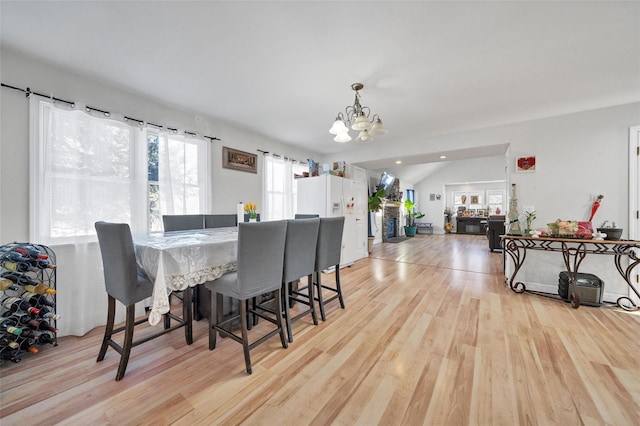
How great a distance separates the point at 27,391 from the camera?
1446 millimetres

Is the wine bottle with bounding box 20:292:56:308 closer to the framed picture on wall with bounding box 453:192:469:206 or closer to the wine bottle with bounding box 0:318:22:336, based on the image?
the wine bottle with bounding box 0:318:22:336

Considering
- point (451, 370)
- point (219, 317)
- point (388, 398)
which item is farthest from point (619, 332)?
point (219, 317)

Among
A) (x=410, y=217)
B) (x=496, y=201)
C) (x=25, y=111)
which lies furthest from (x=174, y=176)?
(x=496, y=201)

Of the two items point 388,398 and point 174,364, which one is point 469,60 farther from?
point 174,364

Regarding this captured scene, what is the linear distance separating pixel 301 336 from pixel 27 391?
5.80 ft

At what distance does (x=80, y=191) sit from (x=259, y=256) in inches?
77.4

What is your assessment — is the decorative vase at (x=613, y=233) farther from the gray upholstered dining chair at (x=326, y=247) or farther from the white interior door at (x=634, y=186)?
the gray upholstered dining chair at (x=326, y=247)

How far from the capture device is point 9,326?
1685 millimetres

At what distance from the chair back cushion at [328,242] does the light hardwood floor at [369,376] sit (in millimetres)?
582

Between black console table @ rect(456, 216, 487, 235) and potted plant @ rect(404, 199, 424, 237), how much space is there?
157 cm

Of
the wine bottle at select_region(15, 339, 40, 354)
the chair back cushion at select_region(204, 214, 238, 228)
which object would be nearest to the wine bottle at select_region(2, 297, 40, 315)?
the wine bottle at select_region(15, 339, 40, 354)

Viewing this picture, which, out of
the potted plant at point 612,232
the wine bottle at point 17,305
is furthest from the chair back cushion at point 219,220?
the potted plant at point 612,232

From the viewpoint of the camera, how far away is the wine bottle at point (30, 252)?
178cm

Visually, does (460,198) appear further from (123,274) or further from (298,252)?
(123,274)
